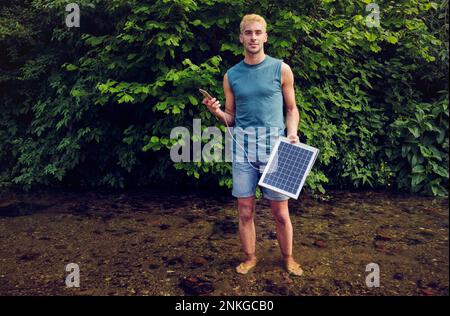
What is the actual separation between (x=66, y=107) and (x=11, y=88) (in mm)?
1498

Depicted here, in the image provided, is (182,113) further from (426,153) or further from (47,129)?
(426,153)

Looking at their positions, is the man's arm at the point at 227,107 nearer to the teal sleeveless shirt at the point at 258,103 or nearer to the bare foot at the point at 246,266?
the teal sleeveless shirt at the point at 258,103

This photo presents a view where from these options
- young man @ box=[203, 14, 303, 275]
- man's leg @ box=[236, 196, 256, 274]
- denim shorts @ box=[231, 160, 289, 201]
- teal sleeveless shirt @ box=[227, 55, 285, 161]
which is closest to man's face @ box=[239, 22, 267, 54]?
young man @ box=[203, 14, 303, 275]

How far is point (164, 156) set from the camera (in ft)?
20.5

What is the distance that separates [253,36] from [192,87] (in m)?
2.27

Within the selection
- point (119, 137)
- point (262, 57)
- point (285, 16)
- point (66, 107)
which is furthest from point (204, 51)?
point (262, 57)

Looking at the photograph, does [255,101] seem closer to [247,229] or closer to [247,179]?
[247,179]

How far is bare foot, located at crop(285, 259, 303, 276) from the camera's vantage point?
3629 mm

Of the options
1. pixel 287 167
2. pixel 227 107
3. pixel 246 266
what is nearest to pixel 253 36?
pixel 227 107

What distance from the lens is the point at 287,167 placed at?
324 cm

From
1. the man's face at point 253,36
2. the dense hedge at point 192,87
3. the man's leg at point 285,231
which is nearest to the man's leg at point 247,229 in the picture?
the man's leg at point 285,231

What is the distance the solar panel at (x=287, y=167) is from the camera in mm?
3168

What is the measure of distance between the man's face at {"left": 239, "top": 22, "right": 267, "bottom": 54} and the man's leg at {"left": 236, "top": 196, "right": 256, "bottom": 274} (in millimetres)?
1194
